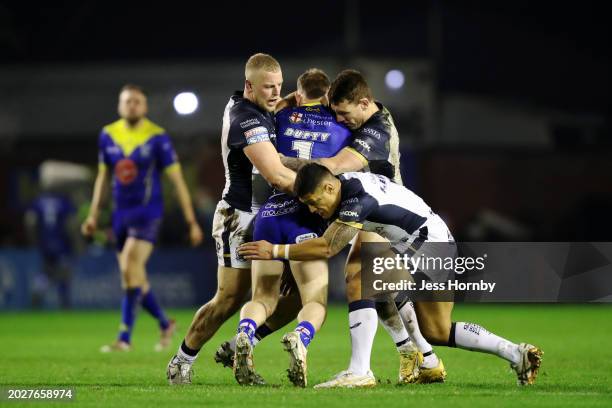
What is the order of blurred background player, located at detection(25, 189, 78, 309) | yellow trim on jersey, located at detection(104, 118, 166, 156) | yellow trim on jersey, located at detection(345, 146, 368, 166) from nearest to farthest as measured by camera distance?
yellow trim on jersey, located at detection(345, 146, 368, 166) < yellow trim on jersey, located at detection(104, 118, 166, 156) < blurred background player, located at detection(25, 189, 78, 309)

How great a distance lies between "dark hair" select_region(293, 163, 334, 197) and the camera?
861 centimetres

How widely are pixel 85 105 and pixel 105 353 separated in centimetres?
2372

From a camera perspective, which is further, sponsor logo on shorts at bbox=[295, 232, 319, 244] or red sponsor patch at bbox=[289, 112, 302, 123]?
red sponsor patch at bbox=[289, 112, 302, 123]

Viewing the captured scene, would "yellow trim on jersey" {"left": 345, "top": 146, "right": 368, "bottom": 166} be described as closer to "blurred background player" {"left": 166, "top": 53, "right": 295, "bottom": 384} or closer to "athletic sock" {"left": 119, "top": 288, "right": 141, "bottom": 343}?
"blurred background player" {"left": 166, "top": 53, "right": 295, "bottom": 384}

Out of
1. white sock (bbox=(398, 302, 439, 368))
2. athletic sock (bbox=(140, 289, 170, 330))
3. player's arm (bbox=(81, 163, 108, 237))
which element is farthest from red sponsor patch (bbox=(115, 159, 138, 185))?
white sock (bbox=(398, 302, 439, 368))

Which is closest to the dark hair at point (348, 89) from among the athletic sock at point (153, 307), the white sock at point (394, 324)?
the white sock at point (394, 324)

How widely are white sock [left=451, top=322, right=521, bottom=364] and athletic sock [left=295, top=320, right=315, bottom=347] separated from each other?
3.79ft

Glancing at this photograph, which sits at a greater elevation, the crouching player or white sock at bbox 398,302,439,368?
the crouching player

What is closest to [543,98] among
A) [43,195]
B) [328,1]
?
[328,1]

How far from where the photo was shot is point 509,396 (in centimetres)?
859

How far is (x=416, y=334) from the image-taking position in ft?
32.2

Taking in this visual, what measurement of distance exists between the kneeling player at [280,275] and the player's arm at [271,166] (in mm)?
204

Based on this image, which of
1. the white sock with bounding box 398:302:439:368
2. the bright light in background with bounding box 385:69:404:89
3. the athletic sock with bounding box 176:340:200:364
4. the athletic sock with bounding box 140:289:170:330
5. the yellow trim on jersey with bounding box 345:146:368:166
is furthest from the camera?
the bright light in background with bounding box 385:69:404:89

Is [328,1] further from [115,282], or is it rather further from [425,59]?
[115,282]
